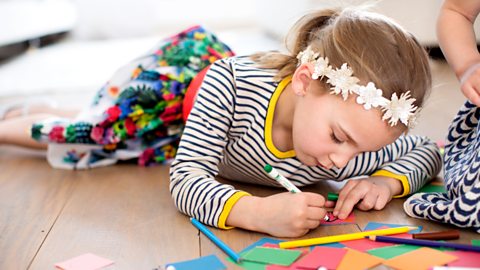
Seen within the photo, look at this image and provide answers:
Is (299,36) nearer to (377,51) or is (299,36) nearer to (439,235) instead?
(377,51)

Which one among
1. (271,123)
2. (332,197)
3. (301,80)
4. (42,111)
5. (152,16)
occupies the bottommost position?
(152,16)

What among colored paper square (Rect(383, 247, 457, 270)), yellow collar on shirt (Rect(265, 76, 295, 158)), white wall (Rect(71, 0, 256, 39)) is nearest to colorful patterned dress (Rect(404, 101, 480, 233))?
colored paper square (Rect(383, 247, 457, 270))

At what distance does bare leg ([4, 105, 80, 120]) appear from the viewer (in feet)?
5.54

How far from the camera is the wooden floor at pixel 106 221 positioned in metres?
0.88

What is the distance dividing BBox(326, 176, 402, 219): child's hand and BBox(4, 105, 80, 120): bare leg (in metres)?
0.90

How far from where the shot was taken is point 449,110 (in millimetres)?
1756

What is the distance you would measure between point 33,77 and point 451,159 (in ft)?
6.82

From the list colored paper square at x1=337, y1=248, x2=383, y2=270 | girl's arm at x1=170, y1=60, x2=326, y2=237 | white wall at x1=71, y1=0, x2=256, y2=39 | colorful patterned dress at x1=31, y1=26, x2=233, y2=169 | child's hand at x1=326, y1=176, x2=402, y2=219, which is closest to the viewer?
colored paper square at x1=337, y1=248, x2=383, y2=270

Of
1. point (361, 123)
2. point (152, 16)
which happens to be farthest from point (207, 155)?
point (152, 16)

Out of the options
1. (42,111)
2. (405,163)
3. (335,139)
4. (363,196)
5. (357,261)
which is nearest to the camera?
(357,261)

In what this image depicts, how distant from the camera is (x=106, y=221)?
102 centimetres

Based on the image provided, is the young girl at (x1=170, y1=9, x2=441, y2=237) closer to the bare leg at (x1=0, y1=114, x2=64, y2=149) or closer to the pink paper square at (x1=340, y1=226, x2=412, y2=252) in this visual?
the pink paper square at (x1=340, y1=226, x2=412, y2=252)

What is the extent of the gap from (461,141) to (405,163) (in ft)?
0.36

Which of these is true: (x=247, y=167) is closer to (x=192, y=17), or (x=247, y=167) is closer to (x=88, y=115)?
(x=88, y=115)
